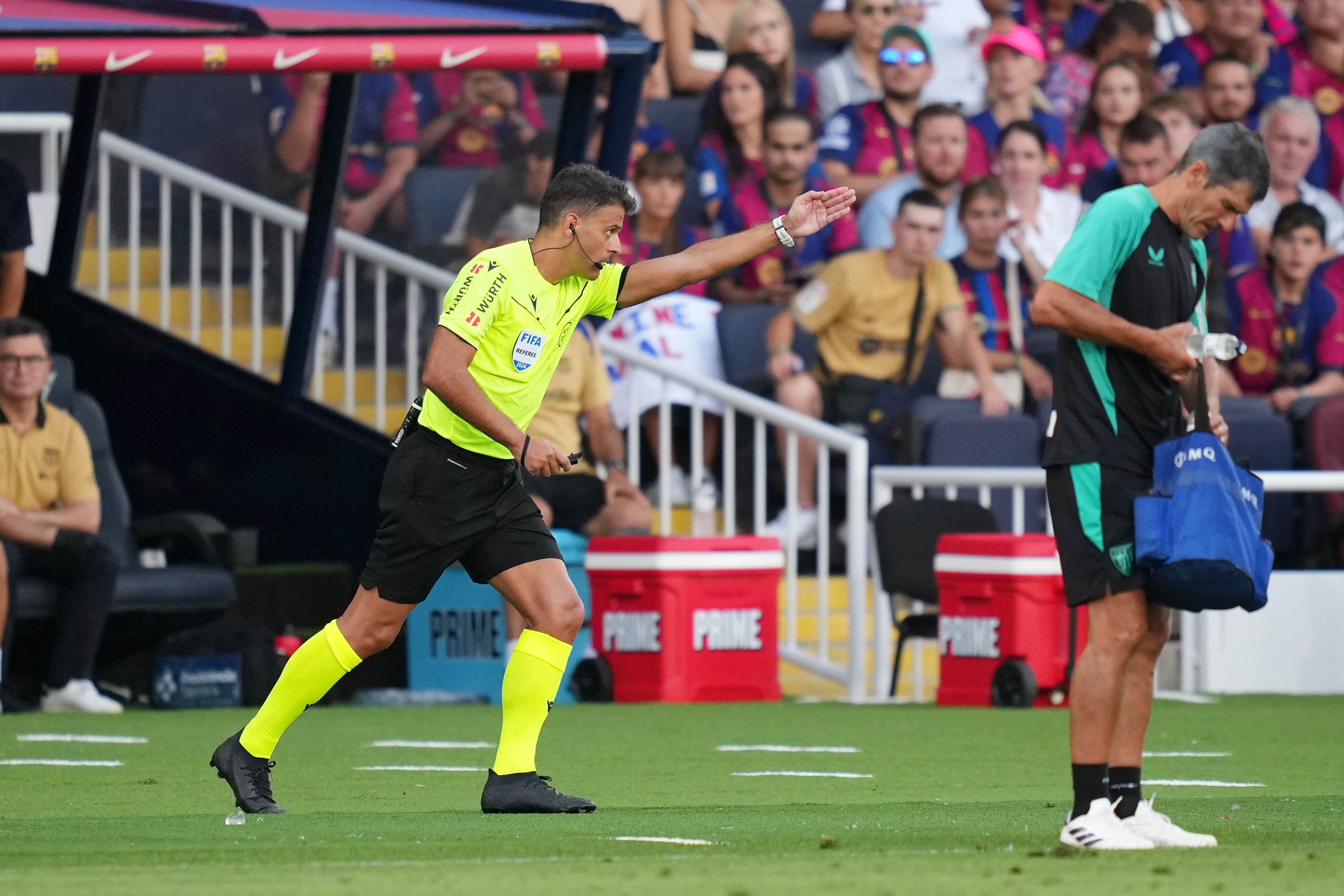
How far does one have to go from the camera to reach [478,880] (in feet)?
16.1

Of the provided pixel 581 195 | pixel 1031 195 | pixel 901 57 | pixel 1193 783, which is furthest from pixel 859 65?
pixel 581 195

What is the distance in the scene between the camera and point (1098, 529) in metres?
5.68

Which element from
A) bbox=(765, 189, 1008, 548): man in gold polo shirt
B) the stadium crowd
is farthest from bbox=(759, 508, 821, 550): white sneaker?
the stadium crowd

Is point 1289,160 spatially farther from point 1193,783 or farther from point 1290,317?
point 1193,783

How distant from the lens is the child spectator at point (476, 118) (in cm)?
1157

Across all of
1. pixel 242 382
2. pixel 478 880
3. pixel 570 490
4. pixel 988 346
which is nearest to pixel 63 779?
pixel 478 880

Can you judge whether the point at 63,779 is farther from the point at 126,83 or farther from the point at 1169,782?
the point at 126,83

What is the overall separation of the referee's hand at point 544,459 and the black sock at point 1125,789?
1.58 metres

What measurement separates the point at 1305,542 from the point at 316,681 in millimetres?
7125

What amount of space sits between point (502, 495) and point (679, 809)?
3.29 feet

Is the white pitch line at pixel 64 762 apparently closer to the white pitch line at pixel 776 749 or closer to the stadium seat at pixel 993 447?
the white pitch line at pixel 776 749

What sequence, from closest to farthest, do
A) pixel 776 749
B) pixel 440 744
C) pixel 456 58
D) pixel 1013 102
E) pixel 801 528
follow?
pixel 776 749 → pixel 440 744 → pixel 456 58 → pixel 801 528 → pixel 1013 102

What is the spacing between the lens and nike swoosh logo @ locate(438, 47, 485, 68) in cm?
1058

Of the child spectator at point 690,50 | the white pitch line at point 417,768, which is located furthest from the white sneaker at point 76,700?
the child spectator at point 690,50
